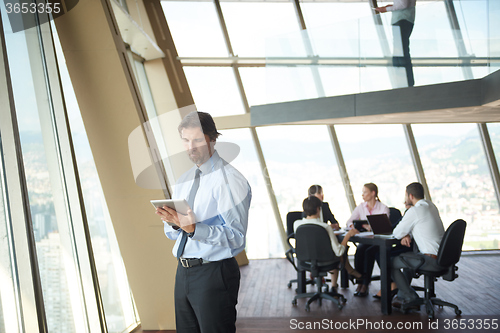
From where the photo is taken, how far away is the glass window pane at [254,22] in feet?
25.4

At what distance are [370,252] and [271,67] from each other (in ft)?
10.9

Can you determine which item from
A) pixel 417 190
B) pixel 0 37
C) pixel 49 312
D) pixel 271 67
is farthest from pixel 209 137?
pixel 271 67

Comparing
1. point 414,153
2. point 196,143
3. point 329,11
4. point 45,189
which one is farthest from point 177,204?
point 329,11

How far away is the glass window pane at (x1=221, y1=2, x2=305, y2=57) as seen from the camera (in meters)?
7.73

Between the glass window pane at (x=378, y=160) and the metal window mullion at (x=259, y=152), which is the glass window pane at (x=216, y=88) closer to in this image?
the metal window mullion at (x=259, y=152)

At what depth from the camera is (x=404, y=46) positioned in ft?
16.6

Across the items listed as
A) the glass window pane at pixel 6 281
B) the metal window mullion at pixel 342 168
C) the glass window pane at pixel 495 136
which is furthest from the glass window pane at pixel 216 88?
the glass window pane at pixel 6 281

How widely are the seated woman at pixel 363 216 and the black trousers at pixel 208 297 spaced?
11.1 feet

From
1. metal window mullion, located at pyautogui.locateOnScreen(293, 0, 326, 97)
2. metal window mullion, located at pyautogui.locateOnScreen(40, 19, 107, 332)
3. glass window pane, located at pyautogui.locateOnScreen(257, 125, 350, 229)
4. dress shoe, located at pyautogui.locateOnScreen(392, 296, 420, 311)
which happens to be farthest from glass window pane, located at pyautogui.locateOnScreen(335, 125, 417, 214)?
metal window mullion, located at pyautogui.locateOnScreen(40, 19, 107, 332)

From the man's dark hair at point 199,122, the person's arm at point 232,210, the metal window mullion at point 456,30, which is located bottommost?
the person's arm at point 232,210

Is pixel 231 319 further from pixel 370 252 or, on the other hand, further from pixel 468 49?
pixel 468 49

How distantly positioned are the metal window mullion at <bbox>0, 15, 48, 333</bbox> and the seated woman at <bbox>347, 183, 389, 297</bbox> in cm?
351

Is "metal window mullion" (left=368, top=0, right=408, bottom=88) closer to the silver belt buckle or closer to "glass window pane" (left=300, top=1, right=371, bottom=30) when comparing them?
"glass window pane" (left=300, top=1, right=371, bottom=30)

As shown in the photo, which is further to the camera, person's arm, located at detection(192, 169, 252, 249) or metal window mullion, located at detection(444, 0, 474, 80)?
metal window mullion, located at detection(444, 0, 474, 80)
